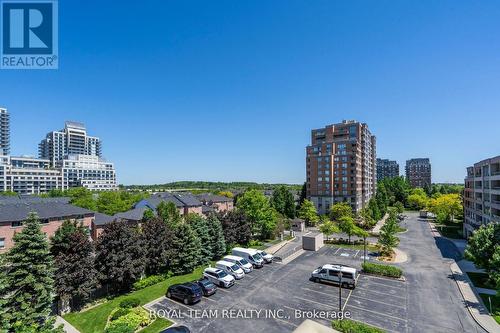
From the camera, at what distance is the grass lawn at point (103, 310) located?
69.2ft

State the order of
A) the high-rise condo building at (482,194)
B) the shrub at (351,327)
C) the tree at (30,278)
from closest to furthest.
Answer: the shrub at (351,327) < the tree at (30,278) < the high-rise condo building at (482,194)

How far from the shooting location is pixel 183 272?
3253cm

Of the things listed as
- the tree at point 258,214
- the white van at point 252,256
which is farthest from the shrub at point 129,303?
the tree at point 258,214

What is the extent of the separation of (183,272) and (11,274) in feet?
56.2

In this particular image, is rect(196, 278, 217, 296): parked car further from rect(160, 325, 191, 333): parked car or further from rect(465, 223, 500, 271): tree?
rect(465, 223, 500, 271): tree

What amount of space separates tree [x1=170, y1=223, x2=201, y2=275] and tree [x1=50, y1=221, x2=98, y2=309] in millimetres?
9469

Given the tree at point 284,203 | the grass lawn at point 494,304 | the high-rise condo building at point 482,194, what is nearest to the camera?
the grass lawn at point 494,304

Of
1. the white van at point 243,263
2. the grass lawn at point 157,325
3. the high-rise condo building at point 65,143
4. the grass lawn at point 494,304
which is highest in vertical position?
the high-rise condo building at point 65,143

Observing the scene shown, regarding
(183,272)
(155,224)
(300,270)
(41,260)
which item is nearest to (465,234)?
(300,270)

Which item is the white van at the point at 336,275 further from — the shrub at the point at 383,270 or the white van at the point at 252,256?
the white van at the point at 252,256

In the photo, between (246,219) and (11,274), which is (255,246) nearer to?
(246,219)

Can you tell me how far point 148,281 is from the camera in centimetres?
2930

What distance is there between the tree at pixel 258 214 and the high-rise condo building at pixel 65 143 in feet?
548

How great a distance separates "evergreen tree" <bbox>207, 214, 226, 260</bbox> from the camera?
38375 mm
